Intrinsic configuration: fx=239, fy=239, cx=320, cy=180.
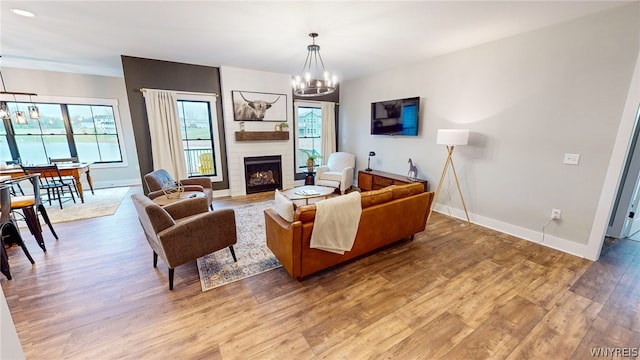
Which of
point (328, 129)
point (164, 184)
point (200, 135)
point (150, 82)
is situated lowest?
point (164, 184)

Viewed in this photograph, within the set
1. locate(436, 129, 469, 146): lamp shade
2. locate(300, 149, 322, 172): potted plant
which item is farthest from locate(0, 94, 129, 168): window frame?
locate(436, 129, 469, 146): lamp shade

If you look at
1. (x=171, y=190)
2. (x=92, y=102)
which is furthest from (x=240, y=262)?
(x=92, y=102)

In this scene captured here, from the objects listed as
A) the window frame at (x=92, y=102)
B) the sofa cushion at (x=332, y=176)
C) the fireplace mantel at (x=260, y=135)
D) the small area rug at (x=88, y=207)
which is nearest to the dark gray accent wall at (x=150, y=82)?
the fireplace mantel at (x=260, y=135)

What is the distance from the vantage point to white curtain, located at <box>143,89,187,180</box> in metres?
4.35

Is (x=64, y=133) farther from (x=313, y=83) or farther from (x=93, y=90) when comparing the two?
(x=313, y=83)

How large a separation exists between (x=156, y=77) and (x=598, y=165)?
6498mm

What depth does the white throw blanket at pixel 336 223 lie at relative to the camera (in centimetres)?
223

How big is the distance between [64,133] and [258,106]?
4711mm

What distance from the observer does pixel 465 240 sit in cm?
322

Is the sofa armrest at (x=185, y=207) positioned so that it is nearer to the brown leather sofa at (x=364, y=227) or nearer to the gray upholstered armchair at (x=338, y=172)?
the brown leather sofa at (x=364, y=227)

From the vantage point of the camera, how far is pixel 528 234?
3.23m

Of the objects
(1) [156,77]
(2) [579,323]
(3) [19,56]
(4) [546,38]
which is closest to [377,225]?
(2) [579,323]

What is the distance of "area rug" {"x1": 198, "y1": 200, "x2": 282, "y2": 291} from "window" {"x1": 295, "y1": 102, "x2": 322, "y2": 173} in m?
3.03

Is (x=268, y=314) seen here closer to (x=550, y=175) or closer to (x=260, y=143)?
(x=550, y=175)
